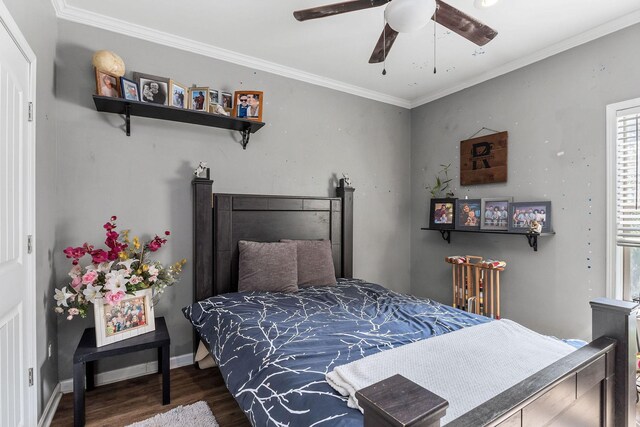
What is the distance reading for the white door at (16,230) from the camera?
1377 millimetres

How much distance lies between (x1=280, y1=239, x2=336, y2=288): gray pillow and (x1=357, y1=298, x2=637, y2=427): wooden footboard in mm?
1847

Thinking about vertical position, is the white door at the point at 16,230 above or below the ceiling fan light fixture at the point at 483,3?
below

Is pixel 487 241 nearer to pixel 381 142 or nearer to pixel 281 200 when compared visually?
pixel 381 142

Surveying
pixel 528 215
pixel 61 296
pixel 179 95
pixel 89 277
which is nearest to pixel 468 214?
pixel 528 215

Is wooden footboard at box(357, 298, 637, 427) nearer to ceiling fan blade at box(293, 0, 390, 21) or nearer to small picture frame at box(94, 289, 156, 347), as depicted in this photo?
ceiling fan blade at box(293, 0, 390, 21)

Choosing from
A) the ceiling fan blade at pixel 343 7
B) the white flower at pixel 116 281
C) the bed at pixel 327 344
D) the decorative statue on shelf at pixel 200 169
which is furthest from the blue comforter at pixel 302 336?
the ceiling fan blade at pixel 343 7

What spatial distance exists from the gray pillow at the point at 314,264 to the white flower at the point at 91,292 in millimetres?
1399

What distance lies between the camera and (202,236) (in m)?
2.61

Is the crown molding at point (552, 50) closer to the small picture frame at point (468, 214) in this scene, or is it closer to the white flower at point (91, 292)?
the small picture frame at point (468, 214)

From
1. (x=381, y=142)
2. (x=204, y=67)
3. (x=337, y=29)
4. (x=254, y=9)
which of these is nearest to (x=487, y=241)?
(x=381, y=142)

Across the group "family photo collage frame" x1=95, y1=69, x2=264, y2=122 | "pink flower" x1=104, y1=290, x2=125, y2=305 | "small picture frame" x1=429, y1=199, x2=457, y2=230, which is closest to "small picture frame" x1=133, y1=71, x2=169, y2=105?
"family photo collage frame" x1=95, y1=69, x2=264, y2=122

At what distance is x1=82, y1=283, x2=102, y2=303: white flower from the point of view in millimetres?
2020

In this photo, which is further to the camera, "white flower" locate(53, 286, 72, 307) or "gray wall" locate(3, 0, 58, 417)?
"white flower" locate(53, 286, 72, 307)

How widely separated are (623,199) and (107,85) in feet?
11.8
